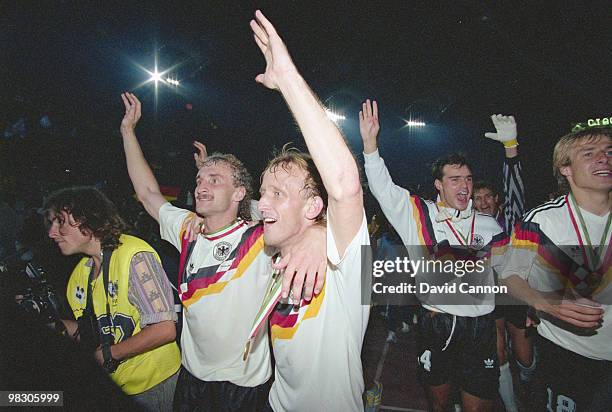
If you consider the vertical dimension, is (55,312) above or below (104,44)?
below

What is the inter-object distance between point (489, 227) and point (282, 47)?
9.87 feet

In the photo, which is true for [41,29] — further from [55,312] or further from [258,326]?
[258,326]

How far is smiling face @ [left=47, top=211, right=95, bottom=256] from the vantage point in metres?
2.45

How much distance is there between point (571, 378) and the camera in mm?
2133

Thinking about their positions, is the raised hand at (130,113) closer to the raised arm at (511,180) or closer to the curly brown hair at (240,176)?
the curly brown hair at (240,176)

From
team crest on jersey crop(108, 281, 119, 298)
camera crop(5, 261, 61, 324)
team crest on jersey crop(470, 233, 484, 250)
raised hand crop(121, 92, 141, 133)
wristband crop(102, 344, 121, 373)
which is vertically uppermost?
raised hand crop(121, 92, 141, 133)

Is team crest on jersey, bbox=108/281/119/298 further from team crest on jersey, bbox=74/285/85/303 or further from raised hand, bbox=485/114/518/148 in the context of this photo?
raised hand, bbox=485/114/518/148

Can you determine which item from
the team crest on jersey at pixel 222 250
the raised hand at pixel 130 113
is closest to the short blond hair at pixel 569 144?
the team crest on jersey at pixel 222 250

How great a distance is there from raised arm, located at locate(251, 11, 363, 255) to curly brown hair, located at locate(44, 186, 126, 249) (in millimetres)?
1969

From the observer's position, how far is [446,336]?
3.02 m

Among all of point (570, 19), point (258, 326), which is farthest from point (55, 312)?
point (570, 19)

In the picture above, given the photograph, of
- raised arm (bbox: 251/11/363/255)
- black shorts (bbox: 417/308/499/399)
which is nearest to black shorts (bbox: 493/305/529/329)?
black shorts (bbox: 417/308/499/399)

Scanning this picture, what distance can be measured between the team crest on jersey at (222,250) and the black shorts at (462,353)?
208 centimetres

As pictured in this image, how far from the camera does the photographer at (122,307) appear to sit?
84.8 inches
